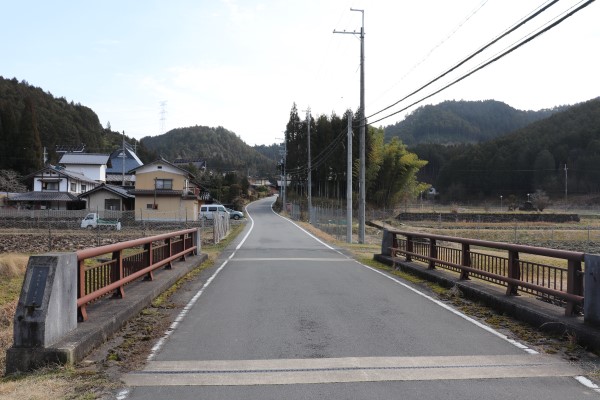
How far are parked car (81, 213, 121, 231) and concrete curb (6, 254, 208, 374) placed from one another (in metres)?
37.8

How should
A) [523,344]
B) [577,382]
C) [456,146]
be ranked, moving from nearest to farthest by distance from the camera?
[577,382], [523,344], [456,146]

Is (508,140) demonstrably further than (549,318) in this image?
Yes

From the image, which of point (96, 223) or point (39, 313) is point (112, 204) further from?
point (39, 313)

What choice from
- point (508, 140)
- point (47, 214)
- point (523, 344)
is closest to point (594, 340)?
point (523, 344)

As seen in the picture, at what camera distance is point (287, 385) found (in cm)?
514

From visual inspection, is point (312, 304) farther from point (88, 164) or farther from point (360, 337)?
point (88, 164)

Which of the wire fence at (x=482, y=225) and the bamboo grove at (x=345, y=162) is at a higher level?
the bamboo grove at (x=345, y=162)

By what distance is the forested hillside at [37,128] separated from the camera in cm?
8612

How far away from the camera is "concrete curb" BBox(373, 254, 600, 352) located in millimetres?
6594

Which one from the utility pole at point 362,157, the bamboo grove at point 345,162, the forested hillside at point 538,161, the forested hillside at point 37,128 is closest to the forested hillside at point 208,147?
the forested hillside at point 37,128

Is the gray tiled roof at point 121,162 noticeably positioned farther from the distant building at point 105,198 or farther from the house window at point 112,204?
the house window at point 112,204

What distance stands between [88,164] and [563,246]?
7767cm

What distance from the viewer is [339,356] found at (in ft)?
20.1

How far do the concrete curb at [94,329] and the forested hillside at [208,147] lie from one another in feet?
492
